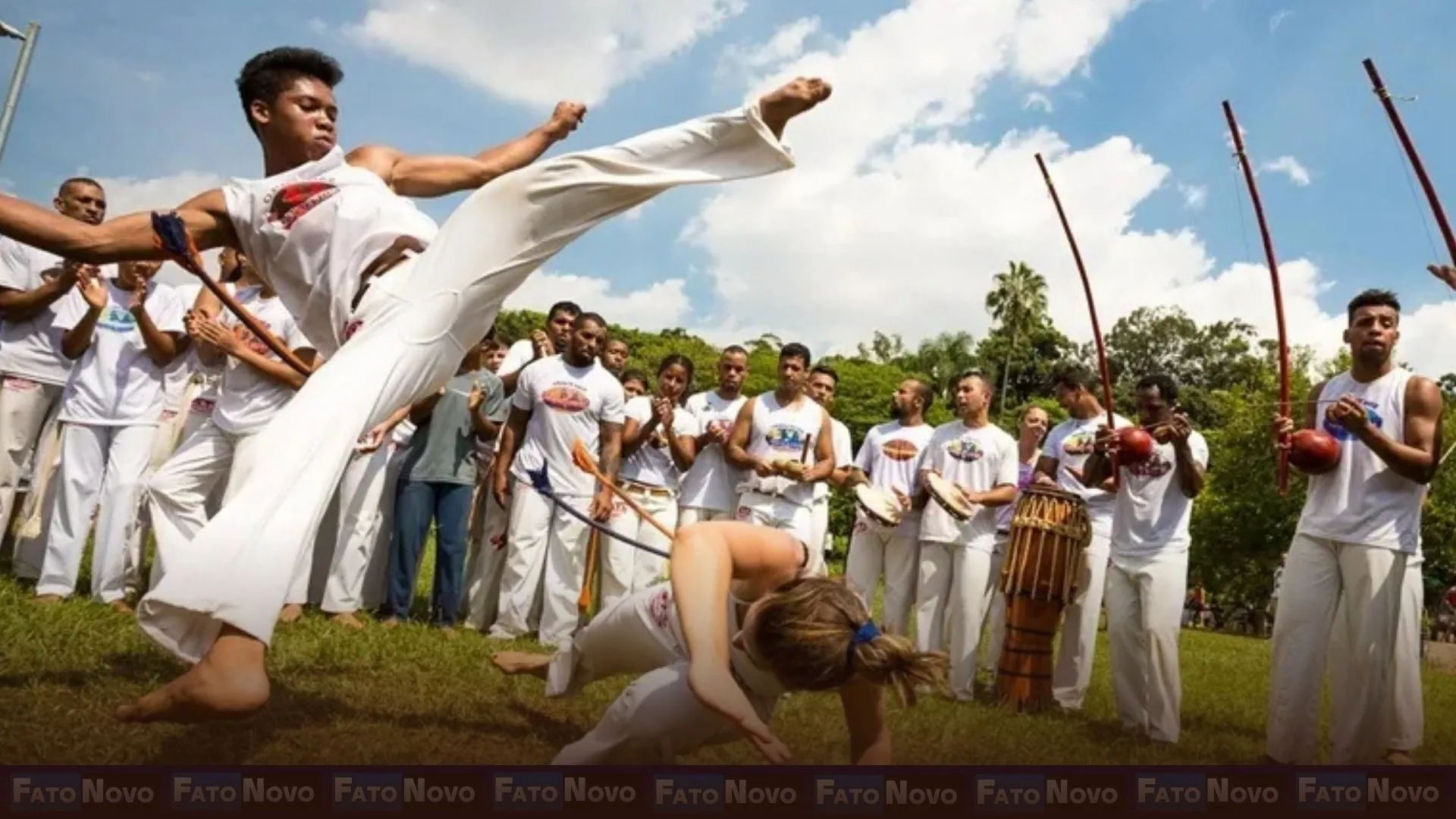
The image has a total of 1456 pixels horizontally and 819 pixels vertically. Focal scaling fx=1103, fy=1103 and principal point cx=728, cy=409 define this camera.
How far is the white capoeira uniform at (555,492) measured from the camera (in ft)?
25.2

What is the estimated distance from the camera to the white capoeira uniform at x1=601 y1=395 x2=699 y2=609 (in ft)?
26.9

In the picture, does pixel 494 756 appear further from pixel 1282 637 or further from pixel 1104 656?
pixel 1104 656

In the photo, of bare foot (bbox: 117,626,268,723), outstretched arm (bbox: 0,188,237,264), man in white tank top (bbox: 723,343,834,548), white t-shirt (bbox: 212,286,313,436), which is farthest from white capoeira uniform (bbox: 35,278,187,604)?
bare foot (bbox: 117,626,268,723)

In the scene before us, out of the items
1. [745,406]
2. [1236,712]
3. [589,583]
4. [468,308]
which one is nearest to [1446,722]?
[1236,712]

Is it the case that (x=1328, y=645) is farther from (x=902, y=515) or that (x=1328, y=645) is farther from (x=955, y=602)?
(x=902, y=515)

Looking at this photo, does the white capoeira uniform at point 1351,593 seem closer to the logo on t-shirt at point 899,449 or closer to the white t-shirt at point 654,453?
the logo on t-shirt at point 899,449

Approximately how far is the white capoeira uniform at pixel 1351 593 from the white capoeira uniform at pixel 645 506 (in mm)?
4297

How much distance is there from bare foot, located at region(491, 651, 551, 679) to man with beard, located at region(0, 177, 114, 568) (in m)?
3.90

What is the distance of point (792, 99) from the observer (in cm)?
358

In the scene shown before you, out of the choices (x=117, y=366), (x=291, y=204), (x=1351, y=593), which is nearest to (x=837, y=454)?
(x=1351, y=593)

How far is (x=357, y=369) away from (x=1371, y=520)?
4672 mm

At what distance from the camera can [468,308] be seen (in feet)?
11.6

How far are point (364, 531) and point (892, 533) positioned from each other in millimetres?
3934

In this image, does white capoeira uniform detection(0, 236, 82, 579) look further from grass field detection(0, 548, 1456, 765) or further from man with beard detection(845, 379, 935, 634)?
man with beard detection(845, 379, 935, 634)
